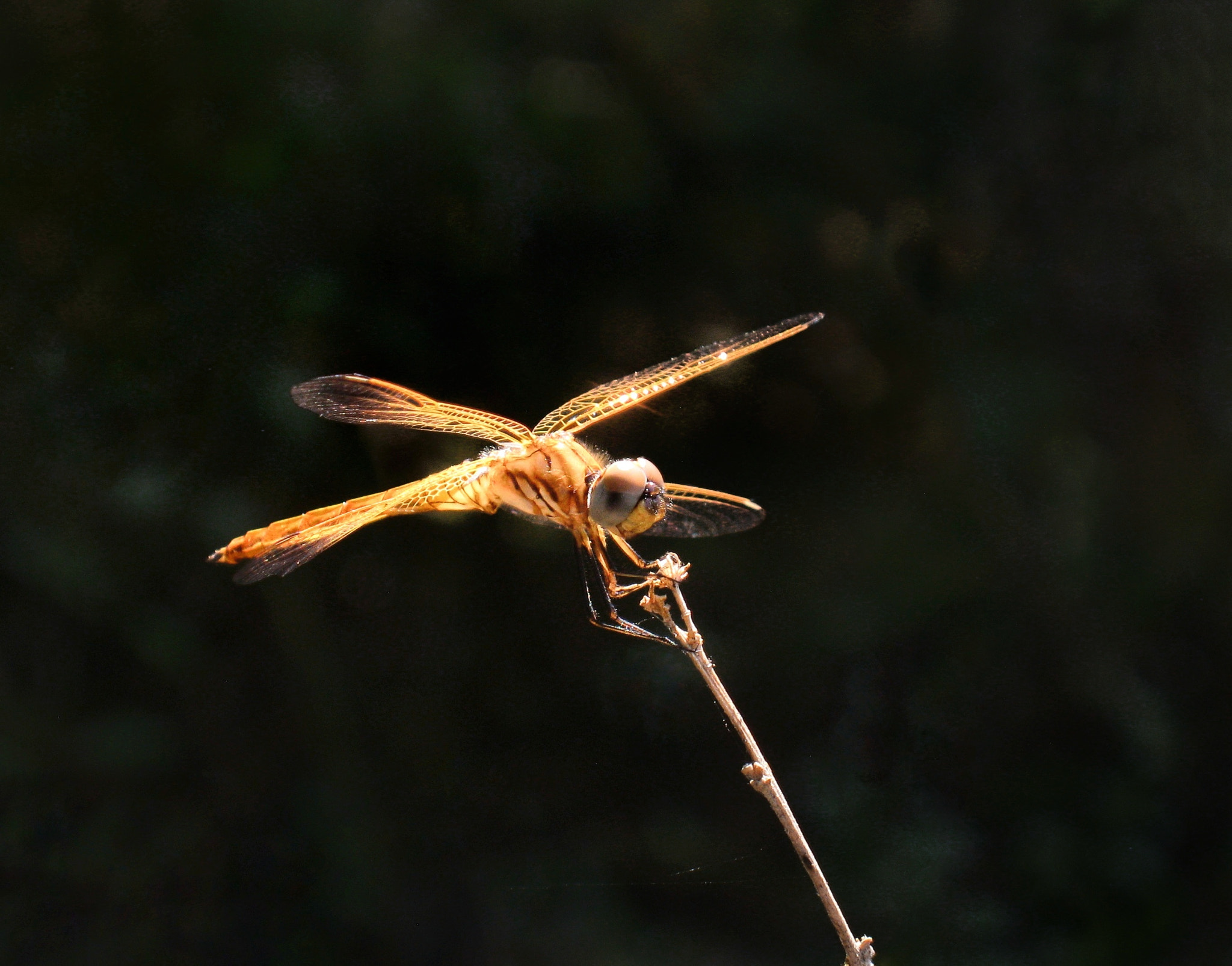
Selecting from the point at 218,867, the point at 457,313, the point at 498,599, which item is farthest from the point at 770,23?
the point at 218,867

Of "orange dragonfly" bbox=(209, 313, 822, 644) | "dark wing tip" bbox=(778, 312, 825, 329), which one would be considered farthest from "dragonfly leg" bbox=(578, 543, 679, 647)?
"dark wing tip" bbox=(778, 312, 825, 329)

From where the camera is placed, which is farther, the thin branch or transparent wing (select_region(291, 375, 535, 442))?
transparent wing (select_region(291, 375, 535, 442))

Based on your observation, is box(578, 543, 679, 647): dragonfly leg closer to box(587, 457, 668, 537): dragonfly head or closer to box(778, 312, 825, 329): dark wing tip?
box(587, 457, 668, 537): dragonfly head

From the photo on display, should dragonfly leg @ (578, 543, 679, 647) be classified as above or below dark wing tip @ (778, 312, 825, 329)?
below

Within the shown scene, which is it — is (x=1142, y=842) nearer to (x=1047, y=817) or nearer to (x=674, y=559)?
(x=1047, y=817)

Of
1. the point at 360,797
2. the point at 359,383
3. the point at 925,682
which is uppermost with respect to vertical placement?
the point at 359,383

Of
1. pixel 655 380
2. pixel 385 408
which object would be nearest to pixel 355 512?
pixel 385 408

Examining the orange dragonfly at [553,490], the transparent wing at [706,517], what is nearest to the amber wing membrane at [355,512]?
the orange dragonfly at [553,490]

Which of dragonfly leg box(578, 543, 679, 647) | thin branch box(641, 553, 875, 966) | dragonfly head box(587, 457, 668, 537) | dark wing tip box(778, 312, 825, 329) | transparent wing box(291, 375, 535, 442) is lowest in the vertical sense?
thin branch box(641, 553, 875, 966)
